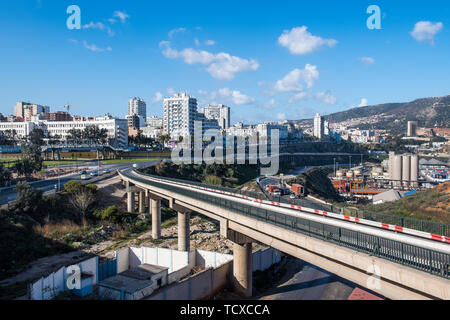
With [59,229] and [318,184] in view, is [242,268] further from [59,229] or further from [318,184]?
[318,184]

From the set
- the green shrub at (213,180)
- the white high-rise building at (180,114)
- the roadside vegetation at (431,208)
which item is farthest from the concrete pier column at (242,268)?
the white high-rise building at (180,114)

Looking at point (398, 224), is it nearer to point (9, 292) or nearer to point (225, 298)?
point (225, 298)

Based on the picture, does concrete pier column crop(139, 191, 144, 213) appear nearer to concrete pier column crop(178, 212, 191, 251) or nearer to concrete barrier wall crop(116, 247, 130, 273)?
concrete pier column crop(178, 212, 191, 251)

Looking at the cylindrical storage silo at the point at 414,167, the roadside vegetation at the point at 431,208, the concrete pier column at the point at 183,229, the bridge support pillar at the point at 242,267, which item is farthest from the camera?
the cylindrical storage silo at the point at 414,167

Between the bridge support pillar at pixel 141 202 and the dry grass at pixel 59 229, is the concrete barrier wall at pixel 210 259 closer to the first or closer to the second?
the dry grass at pixel 59 229

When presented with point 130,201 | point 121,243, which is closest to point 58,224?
point 121,243

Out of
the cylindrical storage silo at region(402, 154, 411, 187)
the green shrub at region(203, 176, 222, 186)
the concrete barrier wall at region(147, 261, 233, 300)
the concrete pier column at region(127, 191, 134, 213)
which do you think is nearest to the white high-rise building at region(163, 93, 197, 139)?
the green shrub at region(203, 176, 222, 186)

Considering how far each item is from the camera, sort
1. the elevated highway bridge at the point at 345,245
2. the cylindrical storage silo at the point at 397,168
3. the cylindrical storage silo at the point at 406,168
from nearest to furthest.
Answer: the elevated highway bridge at the point at 345,245 < the cylindrical storage silo at the point at 406,168 < the cylindrical storage silo at the point at 397,168
